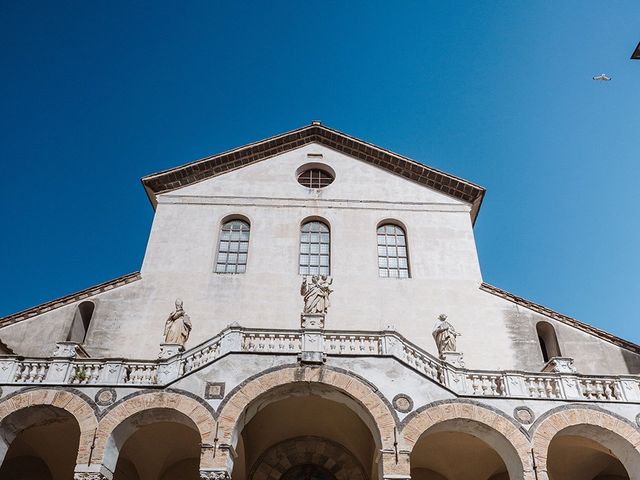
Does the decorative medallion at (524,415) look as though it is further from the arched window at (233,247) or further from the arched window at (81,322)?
the arched window at (81,322)

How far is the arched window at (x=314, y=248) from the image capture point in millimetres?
20125

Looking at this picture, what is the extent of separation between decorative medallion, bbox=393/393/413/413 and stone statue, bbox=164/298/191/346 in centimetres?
589

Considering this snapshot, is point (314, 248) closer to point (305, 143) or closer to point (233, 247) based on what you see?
point (233, 247)

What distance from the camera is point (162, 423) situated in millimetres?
15719

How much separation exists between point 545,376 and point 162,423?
10.1m

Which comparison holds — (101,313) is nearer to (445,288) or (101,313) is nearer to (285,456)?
(285,456)

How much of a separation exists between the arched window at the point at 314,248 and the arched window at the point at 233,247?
2.01m

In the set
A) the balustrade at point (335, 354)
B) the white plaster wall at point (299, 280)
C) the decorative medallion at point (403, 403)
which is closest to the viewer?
the decorative medallion at point (403, 403)

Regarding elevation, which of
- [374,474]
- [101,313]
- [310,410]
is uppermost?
[101,313]

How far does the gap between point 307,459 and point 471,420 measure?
575 cm

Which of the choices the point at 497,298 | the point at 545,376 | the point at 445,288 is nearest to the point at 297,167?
the point at 445,288

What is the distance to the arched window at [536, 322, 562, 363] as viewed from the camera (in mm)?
18328

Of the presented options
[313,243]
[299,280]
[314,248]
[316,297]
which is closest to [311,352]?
[316,297]

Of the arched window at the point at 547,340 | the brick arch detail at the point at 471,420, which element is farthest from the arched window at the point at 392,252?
the brick arch detail at the point at 471,420
